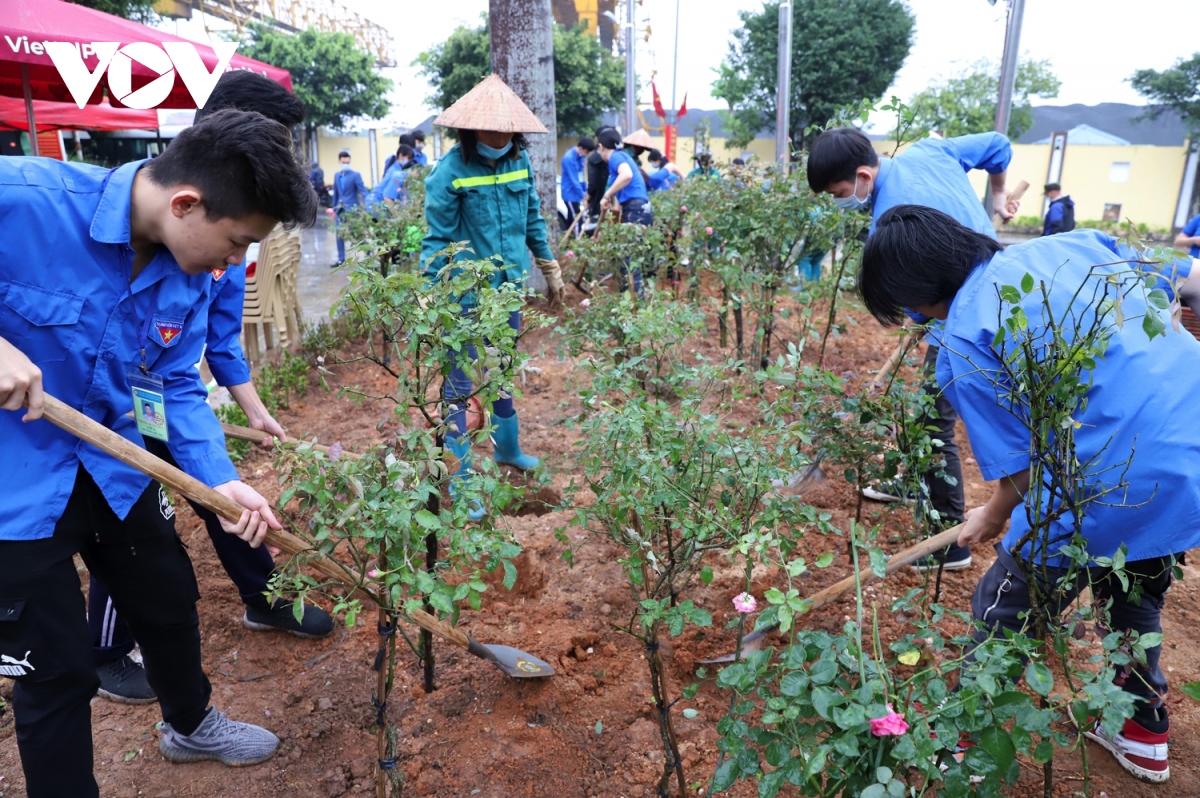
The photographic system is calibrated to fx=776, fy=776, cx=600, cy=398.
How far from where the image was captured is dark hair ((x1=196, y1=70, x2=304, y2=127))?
2.20 m

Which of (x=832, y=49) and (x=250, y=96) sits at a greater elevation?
(x=832, y=49)

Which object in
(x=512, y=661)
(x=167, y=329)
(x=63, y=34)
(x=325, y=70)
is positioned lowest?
(x=512, y=661)

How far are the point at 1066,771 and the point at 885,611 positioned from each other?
67cm

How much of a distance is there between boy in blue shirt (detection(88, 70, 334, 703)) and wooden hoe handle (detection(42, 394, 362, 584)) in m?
0.66

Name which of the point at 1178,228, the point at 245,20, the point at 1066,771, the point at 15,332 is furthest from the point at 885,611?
the point at 245,20

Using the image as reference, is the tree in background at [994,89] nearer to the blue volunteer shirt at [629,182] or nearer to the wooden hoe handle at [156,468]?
the blue volunteer shirt at [629,182]

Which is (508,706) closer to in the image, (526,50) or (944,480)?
(944,480)

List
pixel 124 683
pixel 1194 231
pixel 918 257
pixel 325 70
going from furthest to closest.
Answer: pixel 325 70 < pixel 1194 231 < pixel 124 683 < pixel 918 257

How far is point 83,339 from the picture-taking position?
58.9 inches

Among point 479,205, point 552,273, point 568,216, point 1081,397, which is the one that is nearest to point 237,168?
point 1081,397

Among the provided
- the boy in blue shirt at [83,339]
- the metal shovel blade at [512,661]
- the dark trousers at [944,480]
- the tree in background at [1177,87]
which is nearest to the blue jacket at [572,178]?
the dark trousers at [944,480]

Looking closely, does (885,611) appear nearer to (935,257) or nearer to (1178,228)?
(935,257)

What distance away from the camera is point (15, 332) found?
56.9 inches

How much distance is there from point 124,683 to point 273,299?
333 centimetres
